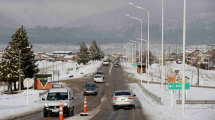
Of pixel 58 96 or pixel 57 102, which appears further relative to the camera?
pixel 58 96

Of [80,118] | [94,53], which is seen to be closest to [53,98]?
[80,118]

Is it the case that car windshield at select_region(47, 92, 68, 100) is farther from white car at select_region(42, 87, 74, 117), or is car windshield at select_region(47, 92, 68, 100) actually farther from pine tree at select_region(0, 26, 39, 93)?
pine tree at select_region(0, 26, 39, 93)

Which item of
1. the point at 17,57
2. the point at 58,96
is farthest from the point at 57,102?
the point at 17,57

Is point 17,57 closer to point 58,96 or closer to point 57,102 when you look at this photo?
point 58,96

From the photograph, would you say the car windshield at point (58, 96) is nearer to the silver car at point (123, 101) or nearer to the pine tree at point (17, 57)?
the silver car at point (123, 101)

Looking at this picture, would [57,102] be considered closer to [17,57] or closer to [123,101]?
[123,101]

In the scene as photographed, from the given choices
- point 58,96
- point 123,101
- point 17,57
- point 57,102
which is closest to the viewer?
point 57,102

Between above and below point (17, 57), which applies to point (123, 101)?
below

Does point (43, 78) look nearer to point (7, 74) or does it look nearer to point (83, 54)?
point (7, 74)

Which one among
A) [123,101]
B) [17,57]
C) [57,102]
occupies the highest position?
[17,57]

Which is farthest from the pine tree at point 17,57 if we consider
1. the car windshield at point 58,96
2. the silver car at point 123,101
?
the car windshield at point 58,96

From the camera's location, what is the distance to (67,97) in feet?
76.0

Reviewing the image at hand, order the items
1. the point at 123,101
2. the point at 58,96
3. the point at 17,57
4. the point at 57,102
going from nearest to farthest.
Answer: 1. the point at 57,102
2. the point at 58,96
3. the point at 123,101
4. the point at 17,57

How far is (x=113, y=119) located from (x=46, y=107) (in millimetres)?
4714
